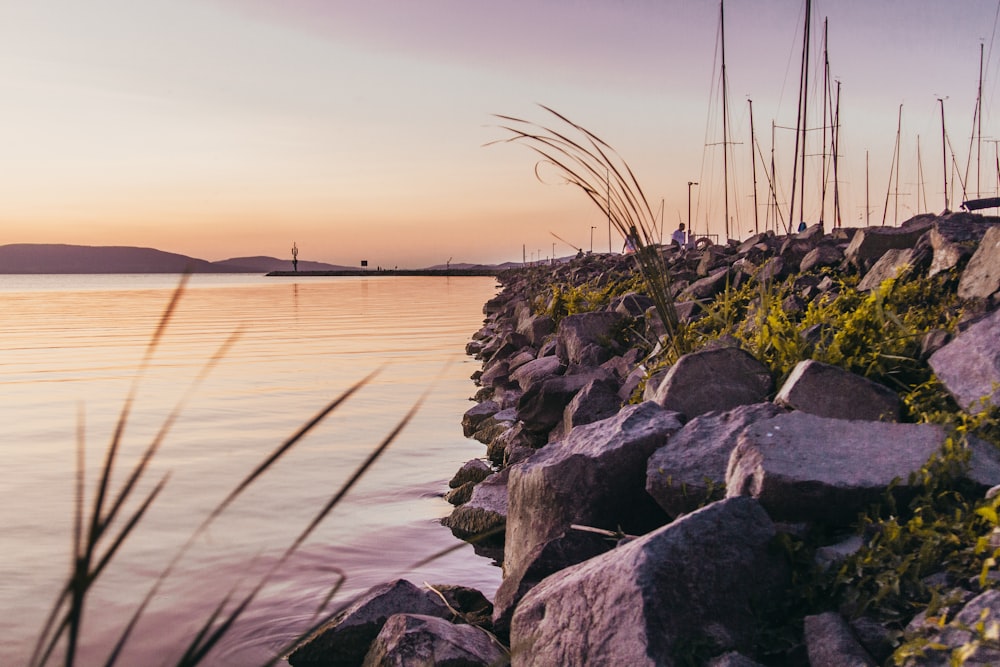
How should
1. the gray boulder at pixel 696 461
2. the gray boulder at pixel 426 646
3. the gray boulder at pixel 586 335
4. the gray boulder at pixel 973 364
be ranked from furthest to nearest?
the gray boulder at pixel 586 335 < the gray boulder at pixel 973 364 < the gray boulder at pixel 696 461 < the gray boulder at pixel 426 646

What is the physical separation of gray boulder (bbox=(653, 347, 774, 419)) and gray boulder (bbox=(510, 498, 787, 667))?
4.93 feet

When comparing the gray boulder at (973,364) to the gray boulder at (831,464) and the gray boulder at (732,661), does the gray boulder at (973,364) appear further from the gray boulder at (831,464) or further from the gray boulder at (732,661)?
the gray boulder at (732,661)

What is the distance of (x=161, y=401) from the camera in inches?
446

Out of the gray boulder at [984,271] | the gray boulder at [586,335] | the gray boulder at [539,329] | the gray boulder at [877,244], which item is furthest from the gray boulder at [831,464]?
the gray boulder at [539,329]

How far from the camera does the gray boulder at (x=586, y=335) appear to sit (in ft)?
28.3

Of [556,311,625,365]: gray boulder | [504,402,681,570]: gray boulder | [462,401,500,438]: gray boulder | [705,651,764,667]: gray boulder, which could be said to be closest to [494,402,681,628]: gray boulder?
[504,402,681,570]: gray boulder

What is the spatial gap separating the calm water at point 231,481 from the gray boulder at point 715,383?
1339 mm

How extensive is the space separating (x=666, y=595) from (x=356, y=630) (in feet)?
5.32

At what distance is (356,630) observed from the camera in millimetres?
3863

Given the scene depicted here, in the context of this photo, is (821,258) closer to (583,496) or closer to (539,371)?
(539,371)

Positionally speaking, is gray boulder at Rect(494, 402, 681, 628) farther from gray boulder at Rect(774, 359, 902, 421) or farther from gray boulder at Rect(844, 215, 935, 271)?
gray boulder at Rect(844, 215, 935, 271)

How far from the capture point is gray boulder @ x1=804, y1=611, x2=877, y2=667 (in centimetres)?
269

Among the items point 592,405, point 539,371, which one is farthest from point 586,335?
point 592,405

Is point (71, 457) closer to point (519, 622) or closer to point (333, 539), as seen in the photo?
point (333, 539)
